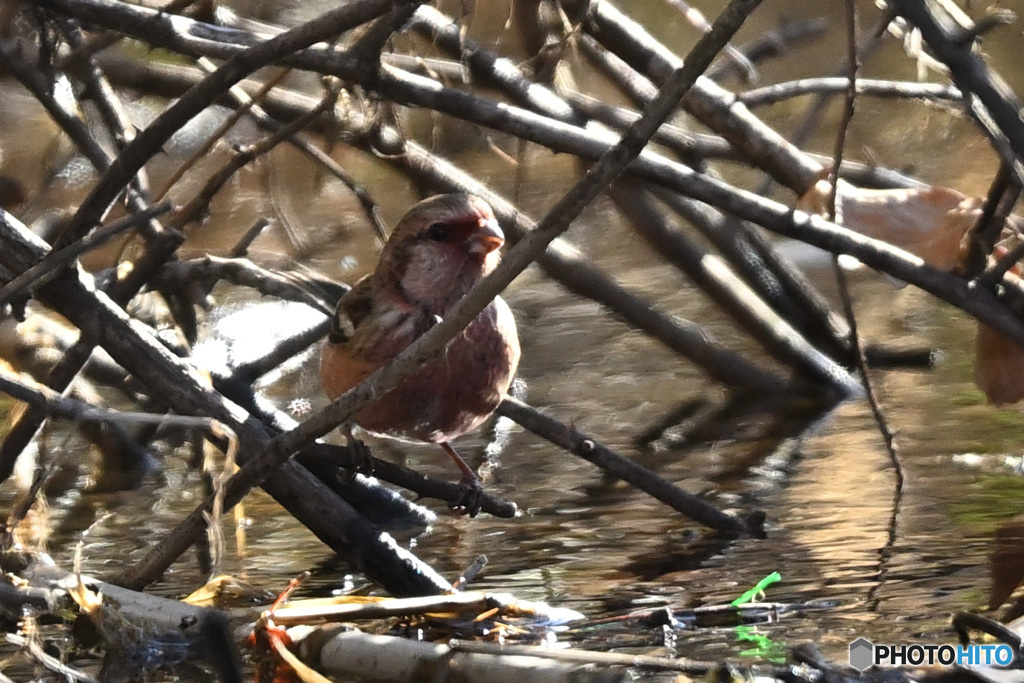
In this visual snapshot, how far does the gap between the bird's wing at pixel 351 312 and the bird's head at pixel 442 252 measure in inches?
3.9

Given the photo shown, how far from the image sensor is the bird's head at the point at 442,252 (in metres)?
3.74

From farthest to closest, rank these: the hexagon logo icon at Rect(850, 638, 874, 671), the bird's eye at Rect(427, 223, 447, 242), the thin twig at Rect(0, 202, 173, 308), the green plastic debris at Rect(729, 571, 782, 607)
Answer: the bird's eye at Rect(427, 223, 447, 242), the green plastic debris at Rect(729, 571, 782, 607), the thin twig at Rect(0, 202, 173, 308), the hexagon logo icon at Rect(850, 638, 874, 671)

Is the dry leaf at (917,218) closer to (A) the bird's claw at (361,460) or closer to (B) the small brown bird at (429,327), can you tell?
(B) the small brown bird at (429,327)

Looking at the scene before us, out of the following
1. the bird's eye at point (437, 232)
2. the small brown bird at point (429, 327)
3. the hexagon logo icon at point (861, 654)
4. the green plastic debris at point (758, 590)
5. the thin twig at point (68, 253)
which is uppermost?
the bird's eye at point (437, 232)

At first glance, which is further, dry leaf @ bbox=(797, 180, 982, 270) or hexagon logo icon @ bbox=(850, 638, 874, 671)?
dry leaf @ bbox=(797, 180, 982, 270)

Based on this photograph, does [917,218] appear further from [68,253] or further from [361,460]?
[68,253]

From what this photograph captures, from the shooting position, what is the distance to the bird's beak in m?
3.69

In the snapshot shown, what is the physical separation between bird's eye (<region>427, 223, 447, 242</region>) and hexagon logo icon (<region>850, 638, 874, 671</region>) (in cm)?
173

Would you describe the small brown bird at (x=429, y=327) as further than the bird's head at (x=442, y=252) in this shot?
No

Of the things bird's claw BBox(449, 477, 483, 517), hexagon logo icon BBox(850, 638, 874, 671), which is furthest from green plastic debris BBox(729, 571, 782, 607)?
bird's claw BBox(449, 477, 483, 517)

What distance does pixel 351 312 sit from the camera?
13.0 feet

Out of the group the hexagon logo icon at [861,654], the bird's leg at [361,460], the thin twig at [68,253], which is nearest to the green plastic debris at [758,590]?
the hexagon logo icon at [861,654]

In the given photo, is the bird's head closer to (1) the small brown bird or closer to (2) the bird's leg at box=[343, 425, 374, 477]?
(1) the small brown bird

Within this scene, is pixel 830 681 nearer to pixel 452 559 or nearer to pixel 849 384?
pixel 452 559
